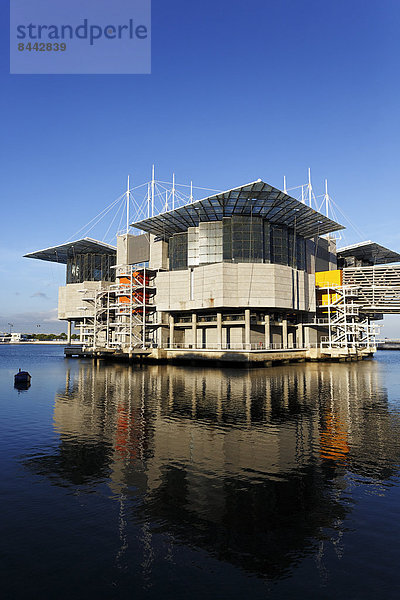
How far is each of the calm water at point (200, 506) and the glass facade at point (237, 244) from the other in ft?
211

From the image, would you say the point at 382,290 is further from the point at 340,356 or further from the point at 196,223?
the point at 196,223

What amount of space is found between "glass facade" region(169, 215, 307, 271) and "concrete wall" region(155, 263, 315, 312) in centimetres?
274

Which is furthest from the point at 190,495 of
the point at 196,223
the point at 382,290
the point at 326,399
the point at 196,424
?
the point at 382,290

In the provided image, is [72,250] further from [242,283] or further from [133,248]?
[242,283]

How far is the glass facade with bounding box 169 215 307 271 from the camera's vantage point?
90.7 metres

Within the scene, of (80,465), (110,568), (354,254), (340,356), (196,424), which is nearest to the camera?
(110,568)

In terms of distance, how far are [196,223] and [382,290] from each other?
50.1 meters

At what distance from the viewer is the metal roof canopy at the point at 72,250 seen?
12889 centimetres

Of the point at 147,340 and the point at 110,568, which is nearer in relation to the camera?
the point at 110,568

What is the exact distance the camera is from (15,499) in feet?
47.6

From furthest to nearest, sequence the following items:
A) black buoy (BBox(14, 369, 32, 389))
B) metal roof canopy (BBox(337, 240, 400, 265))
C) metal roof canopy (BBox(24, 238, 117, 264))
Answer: metal roof canopy (BBox(24, 238, 117, 264)) → metal roof canopy (BBox(337, 240, 400, 265)) → black buoy (BBox(14, 369, 32, 389))

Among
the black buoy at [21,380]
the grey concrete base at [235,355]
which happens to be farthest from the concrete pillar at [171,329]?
the black buoy at [21,380]

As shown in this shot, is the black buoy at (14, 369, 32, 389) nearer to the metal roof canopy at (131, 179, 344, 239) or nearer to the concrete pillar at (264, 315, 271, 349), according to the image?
the metal roof canopy at (131, 179, 344, 239)

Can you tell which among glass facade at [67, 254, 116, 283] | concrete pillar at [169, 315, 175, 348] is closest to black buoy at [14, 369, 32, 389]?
concrete pillar at [169, 315, 175, 348]
